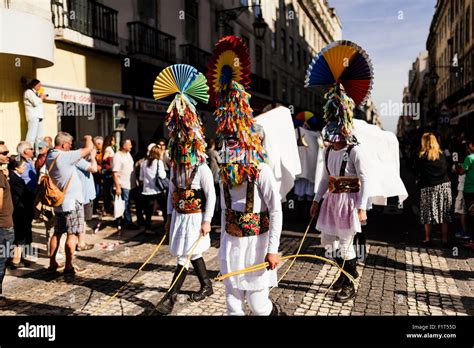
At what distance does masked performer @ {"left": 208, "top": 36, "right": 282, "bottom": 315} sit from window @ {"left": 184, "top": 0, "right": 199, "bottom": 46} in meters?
15.4

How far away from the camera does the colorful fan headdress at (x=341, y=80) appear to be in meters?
4.51

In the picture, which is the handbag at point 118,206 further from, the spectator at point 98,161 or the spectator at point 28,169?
the spectator at point 28,169

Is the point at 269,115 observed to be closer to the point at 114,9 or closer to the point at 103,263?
the point at 103,263

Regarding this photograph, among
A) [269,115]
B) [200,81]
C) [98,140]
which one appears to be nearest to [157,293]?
[200,81]

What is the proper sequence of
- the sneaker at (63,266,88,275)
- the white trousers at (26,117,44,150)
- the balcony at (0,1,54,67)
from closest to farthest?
the sneaker at (63,266,88,275)
the balcony at (0,1,54,67)
the white trousers at (26,117,44,150)

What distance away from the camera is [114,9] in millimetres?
13070

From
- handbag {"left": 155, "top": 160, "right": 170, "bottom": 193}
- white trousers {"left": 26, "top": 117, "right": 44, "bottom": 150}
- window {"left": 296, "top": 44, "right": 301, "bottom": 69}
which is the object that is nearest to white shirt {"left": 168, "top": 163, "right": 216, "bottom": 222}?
handbag {"left": 155, "top": 160, "right": 170, "bottom": 193}

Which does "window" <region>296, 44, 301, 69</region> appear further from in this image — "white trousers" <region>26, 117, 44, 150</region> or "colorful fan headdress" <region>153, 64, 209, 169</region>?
"colorful fan headdress" <region>153, 64, 209, 169</region>

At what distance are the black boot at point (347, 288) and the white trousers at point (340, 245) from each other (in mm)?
85

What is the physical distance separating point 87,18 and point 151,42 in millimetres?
3142

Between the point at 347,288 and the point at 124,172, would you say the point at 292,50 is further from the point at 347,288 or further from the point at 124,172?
the point at 347,288

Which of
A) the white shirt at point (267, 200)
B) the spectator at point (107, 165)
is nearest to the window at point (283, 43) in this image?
the spectator at point (107, 165)

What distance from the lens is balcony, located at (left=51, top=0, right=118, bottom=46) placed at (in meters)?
10.9
